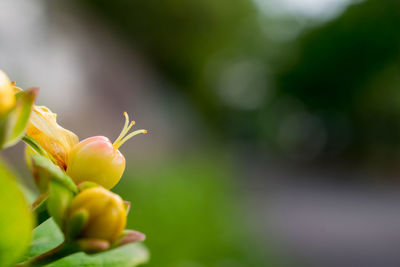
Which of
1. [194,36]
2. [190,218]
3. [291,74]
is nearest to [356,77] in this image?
[291,74]

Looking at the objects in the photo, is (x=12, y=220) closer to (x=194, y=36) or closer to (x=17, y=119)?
(x=17, y=119)

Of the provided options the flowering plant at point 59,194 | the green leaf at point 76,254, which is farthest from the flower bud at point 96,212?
the green leaf at point 76,254

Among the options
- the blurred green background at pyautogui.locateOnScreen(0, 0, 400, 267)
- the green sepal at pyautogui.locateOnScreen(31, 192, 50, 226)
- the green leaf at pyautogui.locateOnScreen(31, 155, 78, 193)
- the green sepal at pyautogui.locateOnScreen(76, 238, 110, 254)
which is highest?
the blurred green background at pyautogui.locateOnScreen(0, 0, 400, 267)

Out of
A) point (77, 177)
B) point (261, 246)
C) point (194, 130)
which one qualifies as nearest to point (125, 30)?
point (194, 130)

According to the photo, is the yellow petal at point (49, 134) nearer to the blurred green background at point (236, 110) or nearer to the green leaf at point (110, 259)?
the green leaf at point (110, 259)

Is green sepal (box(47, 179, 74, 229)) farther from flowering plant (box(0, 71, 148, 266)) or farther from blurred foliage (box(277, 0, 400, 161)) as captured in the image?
blurred foliage (box(277, 0, 400, 161))

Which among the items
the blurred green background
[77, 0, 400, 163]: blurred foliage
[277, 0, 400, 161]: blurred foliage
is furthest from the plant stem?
[277, 0, 400, 161]: blurred foliage
